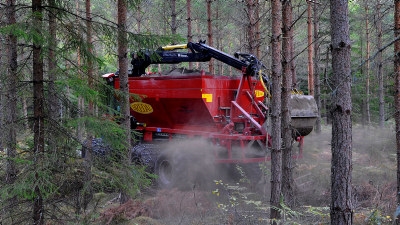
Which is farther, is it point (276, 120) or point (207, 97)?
point (207, 97)

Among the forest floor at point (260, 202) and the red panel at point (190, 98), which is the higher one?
the red panel at point (190, 98)

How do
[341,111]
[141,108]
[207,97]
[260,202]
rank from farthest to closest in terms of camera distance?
[141,108]
[207,97]
[260,202]
[341,111]

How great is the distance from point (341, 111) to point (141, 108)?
806 centimetres

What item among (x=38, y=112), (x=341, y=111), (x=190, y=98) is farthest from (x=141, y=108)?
(x=341, y=111)

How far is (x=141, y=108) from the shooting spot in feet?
36.8

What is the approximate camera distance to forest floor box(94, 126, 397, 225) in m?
6.62

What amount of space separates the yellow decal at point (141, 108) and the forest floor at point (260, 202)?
2.41 metres

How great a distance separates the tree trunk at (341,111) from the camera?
12.3 ft

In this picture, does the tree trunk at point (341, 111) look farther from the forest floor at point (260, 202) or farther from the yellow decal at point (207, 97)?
the yellow decal at point (207, 97)

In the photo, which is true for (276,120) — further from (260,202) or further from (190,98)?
(190,98)

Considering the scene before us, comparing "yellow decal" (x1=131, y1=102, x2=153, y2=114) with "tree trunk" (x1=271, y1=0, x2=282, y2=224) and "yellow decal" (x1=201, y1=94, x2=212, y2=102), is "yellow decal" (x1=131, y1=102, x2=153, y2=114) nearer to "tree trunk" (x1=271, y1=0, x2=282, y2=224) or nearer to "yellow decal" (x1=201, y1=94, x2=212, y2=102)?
"yellow decal" (x1=201, y1=94, x2=212, y2=102)

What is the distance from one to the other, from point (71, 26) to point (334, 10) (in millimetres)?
3006

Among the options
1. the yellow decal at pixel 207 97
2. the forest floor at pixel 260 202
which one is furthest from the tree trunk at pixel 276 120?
the yellow decal at pixel 207 97

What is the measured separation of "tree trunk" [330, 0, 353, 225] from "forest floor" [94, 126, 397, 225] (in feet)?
4.65
